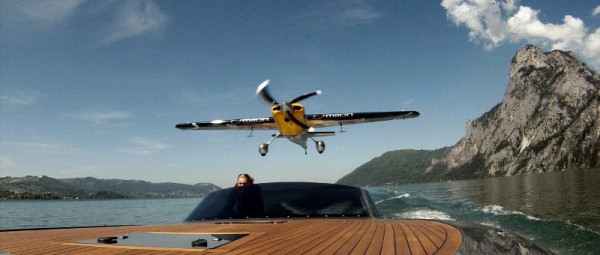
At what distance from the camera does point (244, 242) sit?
3.66 m

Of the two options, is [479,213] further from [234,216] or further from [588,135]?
[588,135]

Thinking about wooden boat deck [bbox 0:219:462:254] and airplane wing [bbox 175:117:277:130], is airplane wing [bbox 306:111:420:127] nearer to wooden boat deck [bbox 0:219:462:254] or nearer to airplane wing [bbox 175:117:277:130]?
airplane wing [bbox 175:117:277:130]

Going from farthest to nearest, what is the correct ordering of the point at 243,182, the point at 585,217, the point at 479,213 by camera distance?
1. the point at 479,213
2. the point at 585,217
3. the point at 243,182

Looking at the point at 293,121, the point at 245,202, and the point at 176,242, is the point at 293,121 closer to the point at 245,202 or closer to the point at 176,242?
the point at 245,202

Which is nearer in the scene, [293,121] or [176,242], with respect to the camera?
[176,242]

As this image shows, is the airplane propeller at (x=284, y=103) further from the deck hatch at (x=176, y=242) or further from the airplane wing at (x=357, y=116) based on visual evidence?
the deck hatch at (x=176, y=242)

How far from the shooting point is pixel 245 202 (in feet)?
24.0

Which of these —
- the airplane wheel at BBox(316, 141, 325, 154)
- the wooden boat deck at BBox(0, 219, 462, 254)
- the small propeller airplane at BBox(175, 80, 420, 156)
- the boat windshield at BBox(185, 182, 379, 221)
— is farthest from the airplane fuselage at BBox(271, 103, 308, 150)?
the wooden boat deck at BBox(0, 219, 462, 254)

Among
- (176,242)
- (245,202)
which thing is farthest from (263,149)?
(176,242)

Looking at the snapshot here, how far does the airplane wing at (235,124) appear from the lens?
2916cm

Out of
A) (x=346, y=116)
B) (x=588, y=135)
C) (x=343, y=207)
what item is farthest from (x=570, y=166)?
(x=343, y=207)

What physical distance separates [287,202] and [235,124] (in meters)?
23.2

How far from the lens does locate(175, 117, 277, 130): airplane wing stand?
29156 mm

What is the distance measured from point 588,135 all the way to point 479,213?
22148cm
